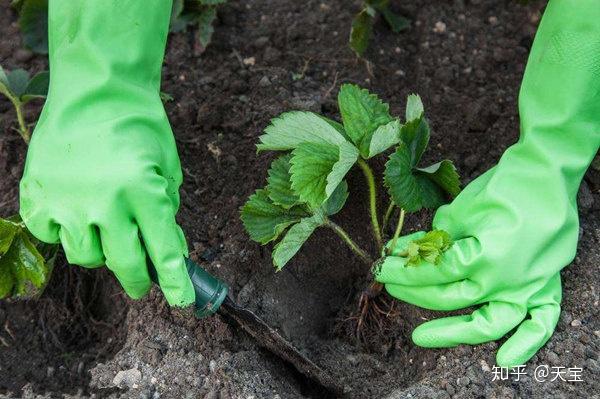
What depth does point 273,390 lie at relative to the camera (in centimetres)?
178

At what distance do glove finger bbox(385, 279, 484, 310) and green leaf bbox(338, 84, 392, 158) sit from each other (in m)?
0.35

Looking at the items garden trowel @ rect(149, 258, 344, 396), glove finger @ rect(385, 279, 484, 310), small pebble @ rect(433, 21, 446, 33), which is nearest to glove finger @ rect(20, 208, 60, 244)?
garden trowel @ rect(149, 258, 344, 396)

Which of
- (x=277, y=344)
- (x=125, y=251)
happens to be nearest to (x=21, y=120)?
(x=125, y=251)

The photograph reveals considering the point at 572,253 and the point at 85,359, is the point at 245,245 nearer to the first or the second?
the point at 85,359

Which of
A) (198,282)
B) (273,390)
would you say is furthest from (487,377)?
(198,282)

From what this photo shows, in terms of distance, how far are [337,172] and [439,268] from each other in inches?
13.0

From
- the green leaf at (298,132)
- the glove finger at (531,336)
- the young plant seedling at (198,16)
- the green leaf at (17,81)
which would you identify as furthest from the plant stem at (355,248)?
the green leaf at (17,81)

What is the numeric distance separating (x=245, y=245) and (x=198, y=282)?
325 mm

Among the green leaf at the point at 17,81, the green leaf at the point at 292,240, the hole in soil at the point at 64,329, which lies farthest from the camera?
the green leaf at the point at 17,81

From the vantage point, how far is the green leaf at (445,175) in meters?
1.77

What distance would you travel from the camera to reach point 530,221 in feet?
5.70

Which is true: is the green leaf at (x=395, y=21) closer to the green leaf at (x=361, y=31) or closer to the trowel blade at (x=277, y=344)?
the green leaf at (x=361, y=31)

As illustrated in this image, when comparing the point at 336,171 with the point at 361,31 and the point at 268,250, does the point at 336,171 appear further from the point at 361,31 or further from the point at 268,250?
the point at 361,31

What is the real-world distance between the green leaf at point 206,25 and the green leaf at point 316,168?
0.76 meters
